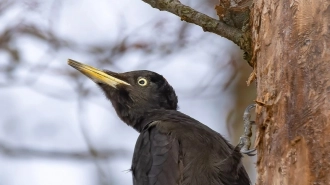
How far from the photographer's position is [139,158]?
4.38m

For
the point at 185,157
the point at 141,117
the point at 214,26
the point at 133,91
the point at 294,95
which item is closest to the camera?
the point at 294,95

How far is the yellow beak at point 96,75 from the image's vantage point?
199 inches

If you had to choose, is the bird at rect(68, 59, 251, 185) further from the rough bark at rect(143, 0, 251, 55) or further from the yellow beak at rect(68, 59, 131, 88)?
the rough bark at rect(143, 0, 251, 55)

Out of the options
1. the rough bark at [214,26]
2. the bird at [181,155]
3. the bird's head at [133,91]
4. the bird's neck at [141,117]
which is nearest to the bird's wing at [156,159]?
the bird at [181,155]

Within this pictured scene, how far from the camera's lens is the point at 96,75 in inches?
202

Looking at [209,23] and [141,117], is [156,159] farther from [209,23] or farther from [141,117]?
[209,23]

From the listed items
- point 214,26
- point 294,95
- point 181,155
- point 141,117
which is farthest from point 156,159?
point 294,95

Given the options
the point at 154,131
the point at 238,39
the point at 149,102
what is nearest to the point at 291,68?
the point at 238,39

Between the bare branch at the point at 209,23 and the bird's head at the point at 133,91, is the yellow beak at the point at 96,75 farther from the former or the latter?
the bare branch at the point at 209,23

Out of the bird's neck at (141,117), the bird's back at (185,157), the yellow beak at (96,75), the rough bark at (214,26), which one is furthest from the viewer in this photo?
the yellow beak at (96,75)

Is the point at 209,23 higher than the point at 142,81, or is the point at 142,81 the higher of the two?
the point at 142,81

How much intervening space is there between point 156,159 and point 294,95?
4.49 feet

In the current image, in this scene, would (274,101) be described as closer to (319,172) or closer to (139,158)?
(319,172)

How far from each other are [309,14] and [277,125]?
0.60m
